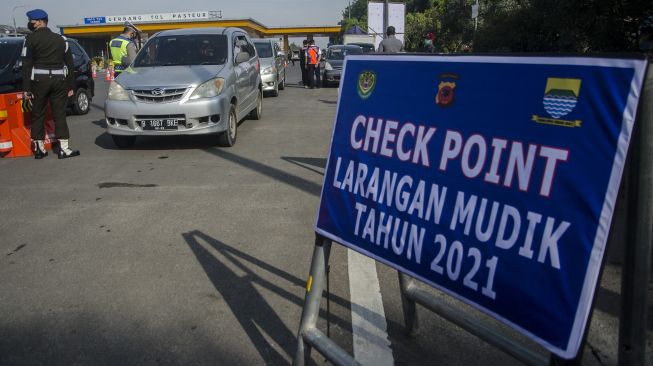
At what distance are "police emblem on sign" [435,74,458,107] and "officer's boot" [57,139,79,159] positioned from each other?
734 centimetres

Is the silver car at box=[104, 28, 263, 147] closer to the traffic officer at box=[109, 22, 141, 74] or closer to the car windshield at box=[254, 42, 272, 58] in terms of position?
the traffic officer at box=[109, 22, 141, 74]

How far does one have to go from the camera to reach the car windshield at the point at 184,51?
925cm

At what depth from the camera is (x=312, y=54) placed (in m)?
19.3

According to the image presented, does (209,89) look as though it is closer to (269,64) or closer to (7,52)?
(7,52)

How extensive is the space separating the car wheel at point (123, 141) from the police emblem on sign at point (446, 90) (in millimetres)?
7567

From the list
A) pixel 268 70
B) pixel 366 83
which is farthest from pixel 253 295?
pixel 268 70

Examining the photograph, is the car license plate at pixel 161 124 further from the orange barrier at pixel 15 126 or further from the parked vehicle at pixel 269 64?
the parked vehicle at pixel 269 64

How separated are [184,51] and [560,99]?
853 cm

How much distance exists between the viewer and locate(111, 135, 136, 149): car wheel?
8.77 metres

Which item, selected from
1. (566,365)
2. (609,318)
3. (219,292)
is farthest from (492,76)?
(219,292)

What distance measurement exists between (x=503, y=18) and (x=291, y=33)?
70.5 meters

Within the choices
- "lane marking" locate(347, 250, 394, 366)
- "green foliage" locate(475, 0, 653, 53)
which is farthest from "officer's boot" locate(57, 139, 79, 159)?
"green foliage" locate(475, 0, 653, 53)

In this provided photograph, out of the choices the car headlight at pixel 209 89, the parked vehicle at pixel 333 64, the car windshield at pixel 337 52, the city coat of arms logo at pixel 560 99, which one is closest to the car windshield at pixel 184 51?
the car headlight at pixel 209 89

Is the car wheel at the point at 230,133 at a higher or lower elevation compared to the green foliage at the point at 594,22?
lower
